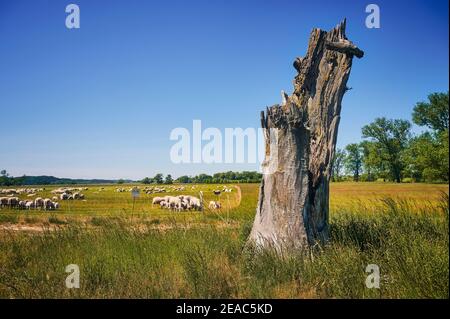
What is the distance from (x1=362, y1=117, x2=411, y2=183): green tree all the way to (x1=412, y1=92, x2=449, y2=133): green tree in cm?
3032

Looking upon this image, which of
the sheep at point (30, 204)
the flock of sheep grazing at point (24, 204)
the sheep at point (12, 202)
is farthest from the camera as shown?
the sheep at point (30, 204)

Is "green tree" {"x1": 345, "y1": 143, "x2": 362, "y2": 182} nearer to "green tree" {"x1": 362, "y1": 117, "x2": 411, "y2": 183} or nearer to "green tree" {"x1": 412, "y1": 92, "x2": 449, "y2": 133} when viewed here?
"green tree" {"x1": 362, "y1": 117, "x2": 411, "y2": 183}

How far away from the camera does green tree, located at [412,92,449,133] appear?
31.8 m

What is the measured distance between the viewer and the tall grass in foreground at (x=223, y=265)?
4.49 meters

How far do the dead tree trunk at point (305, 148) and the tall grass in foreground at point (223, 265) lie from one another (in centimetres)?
50

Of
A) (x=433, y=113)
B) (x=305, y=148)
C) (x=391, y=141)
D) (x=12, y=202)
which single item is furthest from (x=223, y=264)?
(x=391, y=141)

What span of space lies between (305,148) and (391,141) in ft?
253

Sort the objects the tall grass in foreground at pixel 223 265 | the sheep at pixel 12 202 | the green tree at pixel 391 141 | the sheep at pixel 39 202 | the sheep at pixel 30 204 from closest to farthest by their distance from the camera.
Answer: the tall grass in foreground at pixel 223 265, the sheep at pixel 12 202, the sheep at pixel 30 204, the sheep at pixel 39 202, the green tree at pixel 391 141

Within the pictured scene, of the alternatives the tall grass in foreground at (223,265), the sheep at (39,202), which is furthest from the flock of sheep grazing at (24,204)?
the tall grass in foreground at (223,265)

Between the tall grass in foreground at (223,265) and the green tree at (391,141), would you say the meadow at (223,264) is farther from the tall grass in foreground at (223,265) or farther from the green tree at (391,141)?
the green tree at (391,141)

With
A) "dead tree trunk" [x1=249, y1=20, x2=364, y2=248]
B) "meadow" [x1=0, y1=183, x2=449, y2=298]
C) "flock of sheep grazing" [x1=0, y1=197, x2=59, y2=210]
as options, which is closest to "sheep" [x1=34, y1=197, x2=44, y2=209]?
"flock of sheep grazing" [x1=0, y1=197, x2=59, y2=210]

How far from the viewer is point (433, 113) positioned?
120 ft

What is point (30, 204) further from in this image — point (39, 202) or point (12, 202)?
point (12, 202)

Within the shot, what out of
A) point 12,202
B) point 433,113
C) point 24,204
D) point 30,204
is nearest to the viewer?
point 12,202
